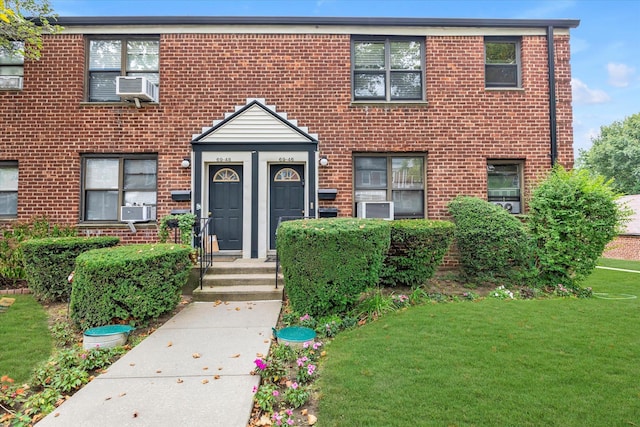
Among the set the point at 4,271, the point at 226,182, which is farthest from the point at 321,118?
the point at 4,271

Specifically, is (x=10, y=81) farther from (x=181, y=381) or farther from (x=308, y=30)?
(x=181, y=381)

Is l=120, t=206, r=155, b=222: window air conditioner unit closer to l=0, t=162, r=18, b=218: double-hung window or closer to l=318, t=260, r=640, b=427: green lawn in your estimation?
l=0, t=162, r=18, b=218: double-hung window

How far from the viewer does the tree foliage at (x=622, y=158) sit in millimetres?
26234

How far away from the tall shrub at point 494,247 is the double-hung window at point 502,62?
127 inches

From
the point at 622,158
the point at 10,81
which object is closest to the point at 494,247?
the point at 10,81

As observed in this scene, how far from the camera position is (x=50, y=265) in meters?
5.71

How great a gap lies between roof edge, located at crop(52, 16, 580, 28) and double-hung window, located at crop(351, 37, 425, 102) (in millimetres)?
381

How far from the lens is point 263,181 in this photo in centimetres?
750

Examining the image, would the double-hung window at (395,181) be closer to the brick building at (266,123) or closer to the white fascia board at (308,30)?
the brick building at (266,123)

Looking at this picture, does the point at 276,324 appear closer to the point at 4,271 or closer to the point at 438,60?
the point at 4,271

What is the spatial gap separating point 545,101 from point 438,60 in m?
2.54

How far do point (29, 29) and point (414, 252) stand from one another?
823 cm

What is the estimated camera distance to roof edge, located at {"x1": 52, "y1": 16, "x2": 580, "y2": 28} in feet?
24.5

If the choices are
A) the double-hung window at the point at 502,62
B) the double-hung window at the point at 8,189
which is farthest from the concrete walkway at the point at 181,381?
the double-hung window at the point at 502,62
